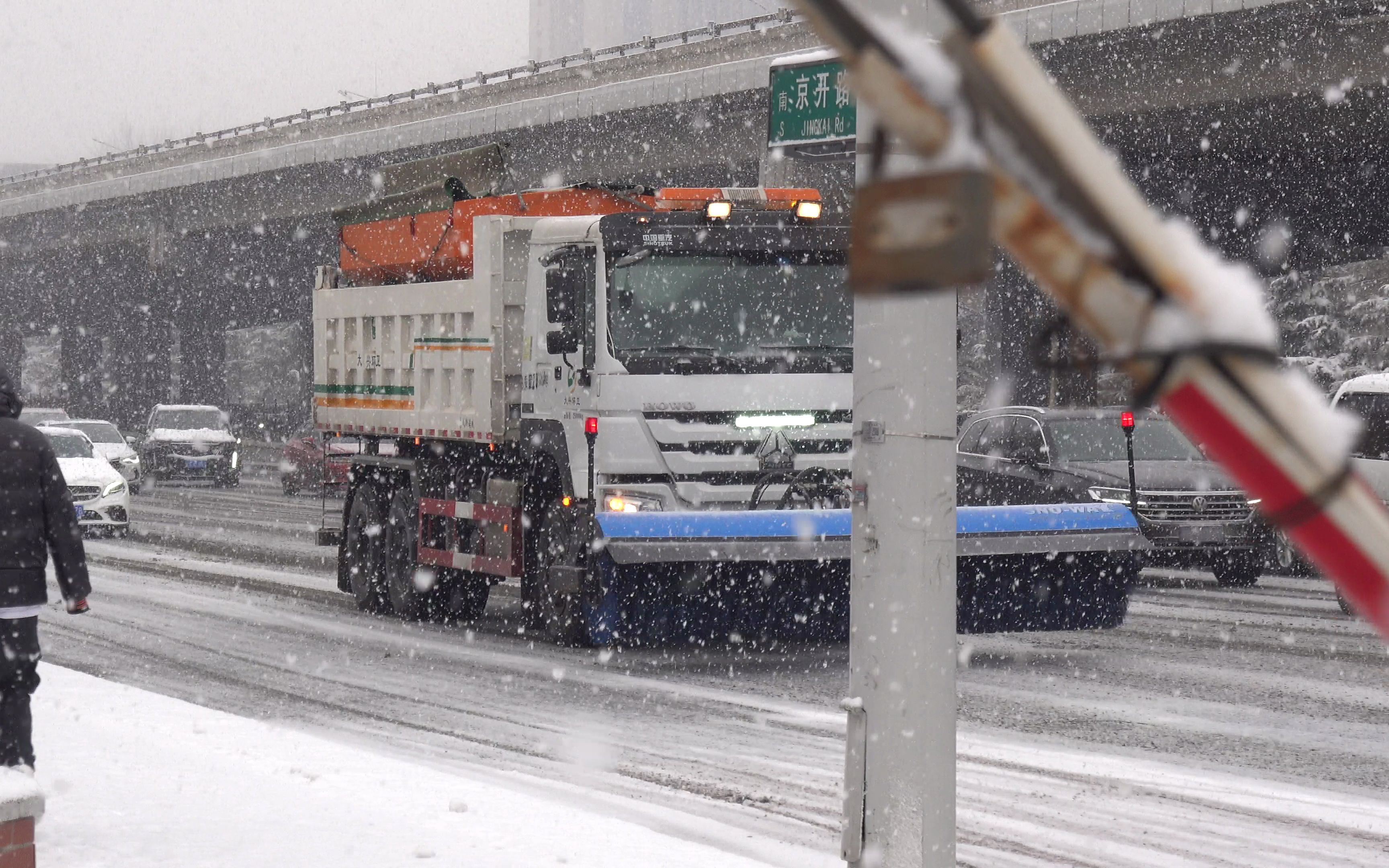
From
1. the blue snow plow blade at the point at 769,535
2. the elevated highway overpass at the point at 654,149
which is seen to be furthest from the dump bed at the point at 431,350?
the elevated highway overpass at the point at 654,149

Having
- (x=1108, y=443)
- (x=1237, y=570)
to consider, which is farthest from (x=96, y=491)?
(x=1237, y=570)

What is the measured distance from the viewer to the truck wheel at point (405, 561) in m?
15.1

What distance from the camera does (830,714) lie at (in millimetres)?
10188

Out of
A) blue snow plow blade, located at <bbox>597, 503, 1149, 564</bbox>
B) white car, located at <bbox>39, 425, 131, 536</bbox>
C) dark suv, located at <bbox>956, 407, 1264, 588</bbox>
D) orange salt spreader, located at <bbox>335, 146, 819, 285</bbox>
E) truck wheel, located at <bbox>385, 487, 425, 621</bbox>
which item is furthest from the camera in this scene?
white car, located at <bbox>39, 425, 131, 536</bbox>

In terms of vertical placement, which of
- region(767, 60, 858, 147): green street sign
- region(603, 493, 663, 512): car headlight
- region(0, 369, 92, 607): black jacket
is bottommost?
region(603, 493, 663, 512): car headlight

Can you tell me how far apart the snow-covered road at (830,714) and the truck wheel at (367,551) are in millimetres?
277

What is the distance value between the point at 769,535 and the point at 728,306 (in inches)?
66.6

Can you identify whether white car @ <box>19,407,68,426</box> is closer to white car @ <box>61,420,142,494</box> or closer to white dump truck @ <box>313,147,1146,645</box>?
white car @ <box>61,420,142,494</box>

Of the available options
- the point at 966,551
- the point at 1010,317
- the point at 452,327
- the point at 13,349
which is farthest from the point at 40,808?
the point at 13,349

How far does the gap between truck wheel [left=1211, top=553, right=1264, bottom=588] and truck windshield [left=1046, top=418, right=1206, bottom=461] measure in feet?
3.47

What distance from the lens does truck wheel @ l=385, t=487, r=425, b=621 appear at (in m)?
15.1

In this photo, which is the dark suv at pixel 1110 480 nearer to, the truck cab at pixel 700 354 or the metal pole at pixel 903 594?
the truck cab at pixel 700 354

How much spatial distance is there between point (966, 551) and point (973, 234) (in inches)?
417

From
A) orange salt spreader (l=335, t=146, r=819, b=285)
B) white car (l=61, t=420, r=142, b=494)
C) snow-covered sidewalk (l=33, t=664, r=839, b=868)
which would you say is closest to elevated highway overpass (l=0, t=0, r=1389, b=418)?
orange salt spreader (l=335, t=146, r=819, b=285)
